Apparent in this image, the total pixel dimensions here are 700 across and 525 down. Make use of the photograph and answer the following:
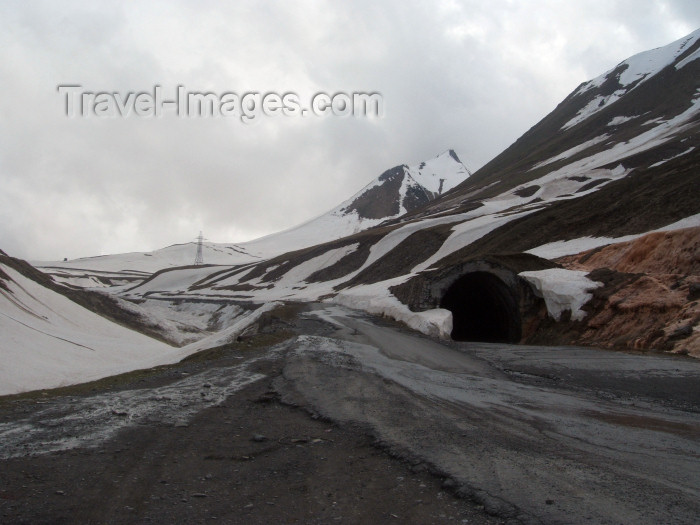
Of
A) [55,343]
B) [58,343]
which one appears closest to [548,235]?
[58,343]

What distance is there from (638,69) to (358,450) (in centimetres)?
17545

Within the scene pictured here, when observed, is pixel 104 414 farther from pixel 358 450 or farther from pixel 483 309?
pixel 483 309

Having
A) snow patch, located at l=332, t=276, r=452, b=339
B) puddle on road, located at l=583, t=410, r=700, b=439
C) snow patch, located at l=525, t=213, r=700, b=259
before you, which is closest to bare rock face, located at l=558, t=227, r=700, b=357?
snow patch, located at l=332, t=276, r=452, b=339

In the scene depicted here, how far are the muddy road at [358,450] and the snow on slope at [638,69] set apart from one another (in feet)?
471

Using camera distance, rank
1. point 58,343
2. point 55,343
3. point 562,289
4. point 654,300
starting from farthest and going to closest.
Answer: point 58,343 < point 55,343 < point 562,289 < point 654,300

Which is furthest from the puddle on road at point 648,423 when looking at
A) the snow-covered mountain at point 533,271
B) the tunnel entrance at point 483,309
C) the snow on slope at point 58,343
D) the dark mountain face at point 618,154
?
the dark mountain face at point 618,154

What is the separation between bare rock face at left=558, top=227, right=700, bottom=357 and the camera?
15.7m

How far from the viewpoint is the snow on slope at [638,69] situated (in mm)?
135087

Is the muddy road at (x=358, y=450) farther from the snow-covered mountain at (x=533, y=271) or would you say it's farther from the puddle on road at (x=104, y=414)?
the snow-covered mountain at (x=533, y=271)

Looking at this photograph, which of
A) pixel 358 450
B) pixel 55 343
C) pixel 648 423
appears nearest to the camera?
pixel 358 450

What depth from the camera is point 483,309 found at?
104 ft

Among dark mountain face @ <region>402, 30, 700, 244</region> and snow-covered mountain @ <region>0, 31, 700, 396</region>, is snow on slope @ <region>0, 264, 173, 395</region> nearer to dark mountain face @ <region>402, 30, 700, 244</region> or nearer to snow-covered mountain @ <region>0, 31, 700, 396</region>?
snow-covered mountain @ <region>0, 31, 700, 396</region>

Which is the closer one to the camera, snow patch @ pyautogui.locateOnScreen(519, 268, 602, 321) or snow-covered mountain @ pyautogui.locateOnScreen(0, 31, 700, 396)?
snow-covered mountain @ pyautogui.locateOnScreen(0, 31, 700, 396)

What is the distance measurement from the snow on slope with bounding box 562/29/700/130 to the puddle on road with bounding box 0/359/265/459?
146 meters
